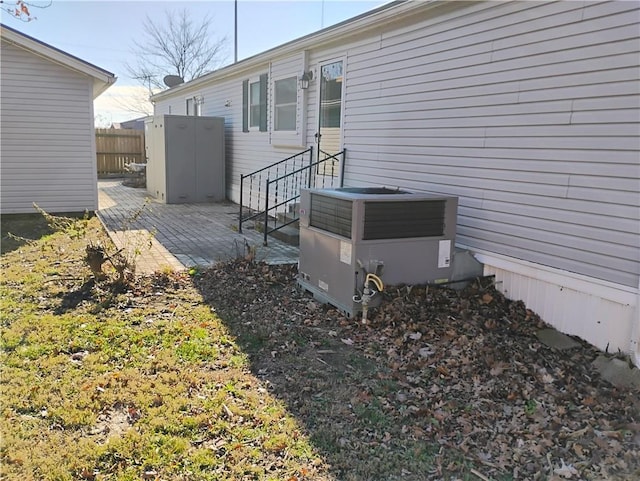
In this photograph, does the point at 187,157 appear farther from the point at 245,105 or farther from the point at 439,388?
the point at 439,388

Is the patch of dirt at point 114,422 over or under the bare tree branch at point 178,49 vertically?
under

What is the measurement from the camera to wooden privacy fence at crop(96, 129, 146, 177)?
1939 centimetres

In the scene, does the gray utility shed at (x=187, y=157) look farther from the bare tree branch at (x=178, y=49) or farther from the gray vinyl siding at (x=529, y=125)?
the bare tree branch at (x=178, y=49)

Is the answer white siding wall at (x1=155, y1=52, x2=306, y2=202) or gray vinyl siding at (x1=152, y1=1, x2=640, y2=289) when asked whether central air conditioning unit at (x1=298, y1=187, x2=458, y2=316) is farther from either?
white siding wall at (x1=155, y1=52, x2=306, y2=202)

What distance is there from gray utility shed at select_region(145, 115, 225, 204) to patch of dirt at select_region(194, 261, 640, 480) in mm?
7655

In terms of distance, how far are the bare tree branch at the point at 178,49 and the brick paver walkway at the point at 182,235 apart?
20.2 metres

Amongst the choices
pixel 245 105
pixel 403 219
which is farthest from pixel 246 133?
pixel 403 219

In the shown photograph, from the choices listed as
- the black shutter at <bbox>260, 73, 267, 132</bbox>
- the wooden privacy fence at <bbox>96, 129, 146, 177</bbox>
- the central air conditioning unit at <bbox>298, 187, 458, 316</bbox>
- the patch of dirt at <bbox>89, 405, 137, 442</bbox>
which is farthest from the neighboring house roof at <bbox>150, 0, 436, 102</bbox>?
the wooden privacy fence at <bbox>96, 129, 146, 177</bbox>

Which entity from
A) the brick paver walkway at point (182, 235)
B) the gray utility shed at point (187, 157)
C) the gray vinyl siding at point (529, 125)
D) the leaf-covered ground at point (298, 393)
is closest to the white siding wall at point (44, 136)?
the brick paver walkway at point (182, 235)

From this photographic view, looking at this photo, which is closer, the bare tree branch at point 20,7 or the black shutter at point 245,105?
the bare tree branch at point 20,7

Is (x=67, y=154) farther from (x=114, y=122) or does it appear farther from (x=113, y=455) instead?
(x=114, y=122)

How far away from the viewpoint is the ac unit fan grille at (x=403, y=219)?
14.5 ft

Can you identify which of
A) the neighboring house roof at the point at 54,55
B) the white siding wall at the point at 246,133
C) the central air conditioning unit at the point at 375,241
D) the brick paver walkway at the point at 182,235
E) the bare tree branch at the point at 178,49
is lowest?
the brick paver walkway at the point at 182,235

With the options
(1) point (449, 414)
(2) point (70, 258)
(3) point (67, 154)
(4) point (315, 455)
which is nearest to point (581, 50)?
(1) point (449, 414)
